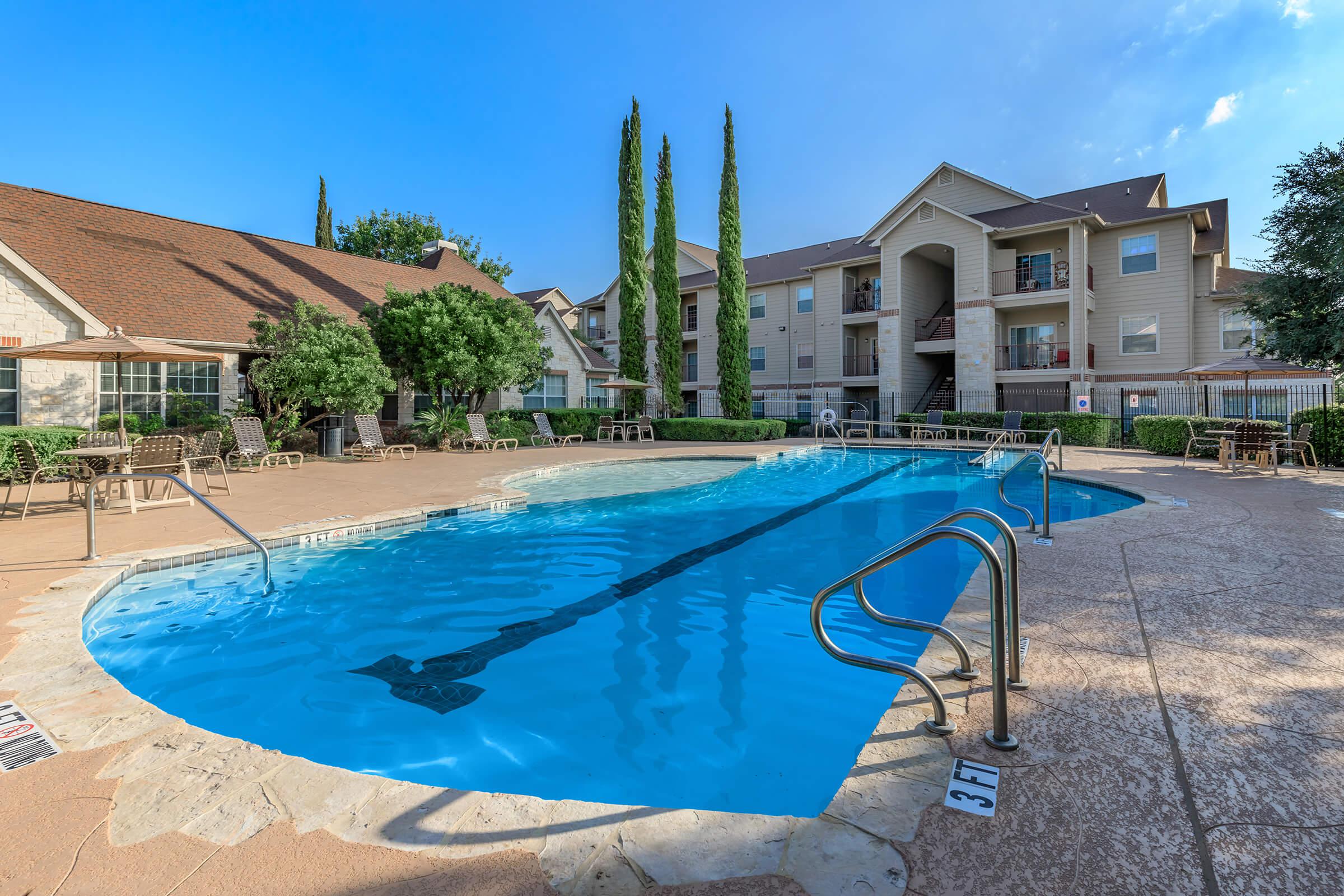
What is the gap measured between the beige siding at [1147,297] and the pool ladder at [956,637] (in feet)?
90.5

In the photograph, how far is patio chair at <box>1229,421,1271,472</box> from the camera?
43.4 feet

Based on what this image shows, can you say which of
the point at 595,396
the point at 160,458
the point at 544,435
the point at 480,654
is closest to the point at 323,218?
the point at 595,396

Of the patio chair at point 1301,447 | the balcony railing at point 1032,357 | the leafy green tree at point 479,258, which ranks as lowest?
the patio chair at point 1301,447

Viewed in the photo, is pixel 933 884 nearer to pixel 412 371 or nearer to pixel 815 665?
pixel 815 665

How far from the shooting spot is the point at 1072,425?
70.9 feet

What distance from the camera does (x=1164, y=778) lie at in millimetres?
2447

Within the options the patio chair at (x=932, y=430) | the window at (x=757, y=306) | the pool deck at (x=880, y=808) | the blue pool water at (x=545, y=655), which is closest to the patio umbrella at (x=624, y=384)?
the patio chair at (x=932, y=430)

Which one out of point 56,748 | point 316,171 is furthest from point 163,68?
point 56,748

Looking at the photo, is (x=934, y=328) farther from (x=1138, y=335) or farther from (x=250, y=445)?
(x=250, y=445)

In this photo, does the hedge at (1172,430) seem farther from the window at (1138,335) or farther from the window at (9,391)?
the window at (9,391)

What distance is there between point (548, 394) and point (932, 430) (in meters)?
15.6

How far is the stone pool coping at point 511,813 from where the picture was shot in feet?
6.63

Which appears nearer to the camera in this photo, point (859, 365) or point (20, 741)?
point (20, 741)

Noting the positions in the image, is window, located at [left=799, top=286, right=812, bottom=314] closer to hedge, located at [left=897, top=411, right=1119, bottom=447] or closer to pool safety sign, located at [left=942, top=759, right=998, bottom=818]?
hedge, located at [left=897, top=411, right=1119, bottom=447]
